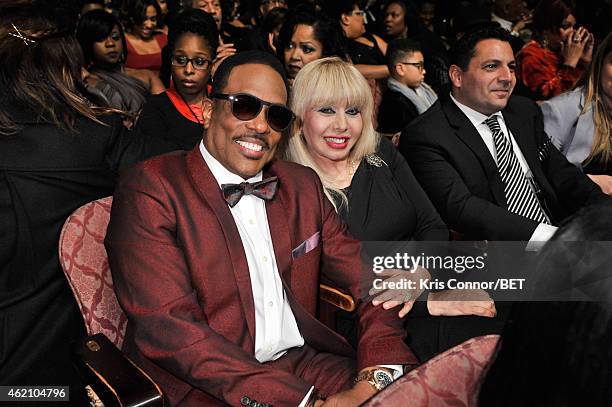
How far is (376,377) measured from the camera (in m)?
2.31

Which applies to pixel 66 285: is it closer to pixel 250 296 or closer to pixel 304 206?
pixel 250 296

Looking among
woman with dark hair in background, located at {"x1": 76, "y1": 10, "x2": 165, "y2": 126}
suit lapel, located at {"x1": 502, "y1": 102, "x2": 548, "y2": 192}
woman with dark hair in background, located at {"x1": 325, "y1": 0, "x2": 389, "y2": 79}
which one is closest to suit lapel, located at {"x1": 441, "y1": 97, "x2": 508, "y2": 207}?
suit lapel, located at {"x1": 502, "y1": 102, "x2": 548, "y2": 192}

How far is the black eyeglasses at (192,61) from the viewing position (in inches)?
172

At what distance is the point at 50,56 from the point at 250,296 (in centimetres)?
106

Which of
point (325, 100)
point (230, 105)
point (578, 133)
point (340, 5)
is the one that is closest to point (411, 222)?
point (325, 100)

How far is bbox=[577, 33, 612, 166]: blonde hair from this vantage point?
4102 millimetres

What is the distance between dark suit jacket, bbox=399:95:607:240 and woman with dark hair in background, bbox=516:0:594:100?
6.15 ft

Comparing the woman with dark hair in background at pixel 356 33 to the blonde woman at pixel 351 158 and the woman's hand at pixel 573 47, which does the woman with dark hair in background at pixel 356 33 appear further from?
the blonde woman at pixel 351 158

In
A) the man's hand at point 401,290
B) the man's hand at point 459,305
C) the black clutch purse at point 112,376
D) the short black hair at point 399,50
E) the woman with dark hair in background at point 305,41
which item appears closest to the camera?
the black clutch purse at point 112,376

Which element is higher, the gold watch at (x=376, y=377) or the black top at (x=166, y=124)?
the black top at (x=166, y=124)

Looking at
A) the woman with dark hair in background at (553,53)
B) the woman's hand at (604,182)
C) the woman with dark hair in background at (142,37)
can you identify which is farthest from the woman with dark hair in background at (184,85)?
the woman with dark hair in background at (553,53)

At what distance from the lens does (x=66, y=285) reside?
2.57 m

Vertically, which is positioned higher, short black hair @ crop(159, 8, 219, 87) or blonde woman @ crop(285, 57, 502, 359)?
short black hair @ crop(159, 8, 219, 87)

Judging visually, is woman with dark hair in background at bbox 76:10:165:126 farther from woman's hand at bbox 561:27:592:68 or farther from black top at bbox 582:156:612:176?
woman's hand at bbox 561:27:592:68
